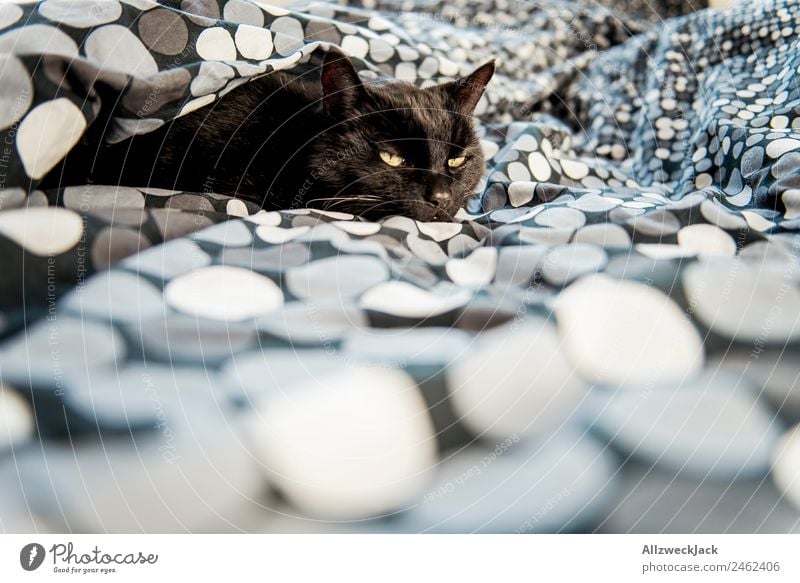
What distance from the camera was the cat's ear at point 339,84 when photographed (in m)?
0.84

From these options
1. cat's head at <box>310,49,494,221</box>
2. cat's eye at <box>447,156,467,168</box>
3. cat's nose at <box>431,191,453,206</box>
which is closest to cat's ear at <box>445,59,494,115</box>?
cat's head at <box>310,49,494,221</box>

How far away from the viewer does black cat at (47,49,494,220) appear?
31.6 inches

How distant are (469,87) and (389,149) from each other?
21cm

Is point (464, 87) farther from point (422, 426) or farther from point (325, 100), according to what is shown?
point (422, 426)

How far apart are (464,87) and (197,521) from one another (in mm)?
847

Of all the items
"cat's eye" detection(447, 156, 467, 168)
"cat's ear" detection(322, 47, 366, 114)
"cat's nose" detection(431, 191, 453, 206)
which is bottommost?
"cat's nose" detection(431, 191, 453, 206)

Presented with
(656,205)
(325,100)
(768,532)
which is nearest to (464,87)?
(325,100)

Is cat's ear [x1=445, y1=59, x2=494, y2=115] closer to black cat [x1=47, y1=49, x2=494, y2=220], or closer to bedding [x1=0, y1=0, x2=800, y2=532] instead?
black cat [x1=47, y1=49, x2=494, y2=220]

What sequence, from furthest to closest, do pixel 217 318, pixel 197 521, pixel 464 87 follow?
pixel 464 87 → pixel 217 318 → pixel 197 521

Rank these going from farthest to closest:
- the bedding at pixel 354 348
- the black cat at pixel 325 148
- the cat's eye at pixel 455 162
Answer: the cat's eye at pixel 455 162 → the black cat at pixel 325 148 → the bedding at pixel 354 348

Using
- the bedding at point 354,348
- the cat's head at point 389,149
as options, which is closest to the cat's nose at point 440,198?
the cat's head at point 389,149

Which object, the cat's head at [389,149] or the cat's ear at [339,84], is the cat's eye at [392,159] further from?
the cat's ear at [339,84]
